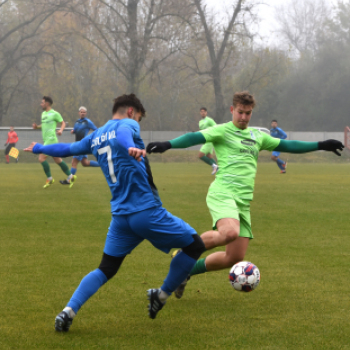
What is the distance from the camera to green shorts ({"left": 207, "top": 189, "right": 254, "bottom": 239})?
520 cm

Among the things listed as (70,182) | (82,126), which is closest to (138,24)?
(82,126)

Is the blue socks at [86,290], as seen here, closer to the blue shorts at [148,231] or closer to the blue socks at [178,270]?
the blue shorts at [148,231]

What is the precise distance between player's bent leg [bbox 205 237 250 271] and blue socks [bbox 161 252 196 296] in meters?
0.87

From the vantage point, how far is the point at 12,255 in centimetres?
720

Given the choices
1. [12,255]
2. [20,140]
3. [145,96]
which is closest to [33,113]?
[145,96]

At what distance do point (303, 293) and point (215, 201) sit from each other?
1204 millimetres

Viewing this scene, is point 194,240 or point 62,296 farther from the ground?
point 194,240

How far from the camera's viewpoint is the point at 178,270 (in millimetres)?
4535

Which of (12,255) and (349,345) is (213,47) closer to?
(12,255)

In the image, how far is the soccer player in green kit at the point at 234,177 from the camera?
207 inches

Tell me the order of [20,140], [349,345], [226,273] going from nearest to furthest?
[349,345] < [226,273] < [20,140]

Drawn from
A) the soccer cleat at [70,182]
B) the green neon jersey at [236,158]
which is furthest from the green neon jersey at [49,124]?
the green neon jersey at [236,158]

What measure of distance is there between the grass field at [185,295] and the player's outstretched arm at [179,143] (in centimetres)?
137

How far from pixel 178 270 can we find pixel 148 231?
456 millimetres
